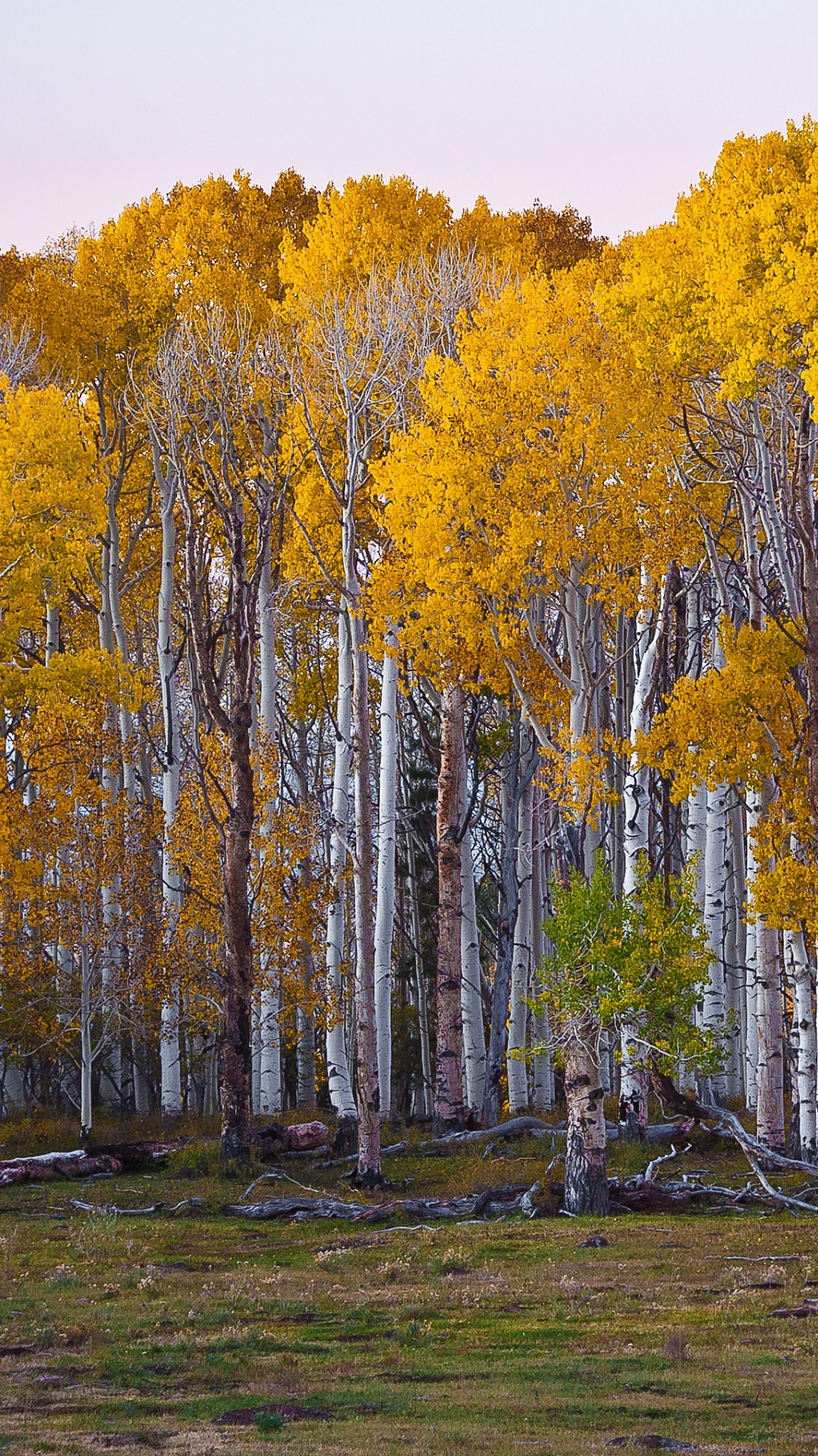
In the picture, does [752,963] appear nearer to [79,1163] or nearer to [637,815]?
[637,815]

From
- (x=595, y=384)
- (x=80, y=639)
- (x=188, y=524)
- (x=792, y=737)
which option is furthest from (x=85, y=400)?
(x=792, y=737)

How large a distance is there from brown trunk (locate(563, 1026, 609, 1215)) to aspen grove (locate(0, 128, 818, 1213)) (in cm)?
5

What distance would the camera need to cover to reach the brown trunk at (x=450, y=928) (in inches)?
878

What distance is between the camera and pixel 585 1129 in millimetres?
15734

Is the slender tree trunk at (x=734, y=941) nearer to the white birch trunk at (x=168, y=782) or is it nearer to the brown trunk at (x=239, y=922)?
the brown trunk at (x=239, y=922)

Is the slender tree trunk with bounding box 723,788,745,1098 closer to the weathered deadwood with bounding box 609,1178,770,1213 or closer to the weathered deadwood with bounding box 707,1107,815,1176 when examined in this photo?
the weathered deadwood with bounding box 707,1107,815,1176

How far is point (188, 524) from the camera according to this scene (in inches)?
808

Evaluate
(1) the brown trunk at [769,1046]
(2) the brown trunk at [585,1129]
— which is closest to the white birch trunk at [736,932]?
(1) the brown trunk at [769,1046]

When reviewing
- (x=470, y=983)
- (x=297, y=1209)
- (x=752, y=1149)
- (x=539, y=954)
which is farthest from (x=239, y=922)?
(x=539, y=954)

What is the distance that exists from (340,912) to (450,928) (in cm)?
257

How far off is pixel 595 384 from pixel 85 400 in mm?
14811

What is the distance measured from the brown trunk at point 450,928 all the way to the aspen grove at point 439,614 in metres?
0.06

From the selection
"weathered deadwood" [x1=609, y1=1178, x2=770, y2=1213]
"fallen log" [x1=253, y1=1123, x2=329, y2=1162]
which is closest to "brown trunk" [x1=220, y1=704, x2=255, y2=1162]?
"fallen log" [x1=253, y1=1123, x2=329, y2=1162]

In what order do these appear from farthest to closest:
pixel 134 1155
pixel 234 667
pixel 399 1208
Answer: pixel 134 1155 → pixel 234 667 → pixel 399 1208
